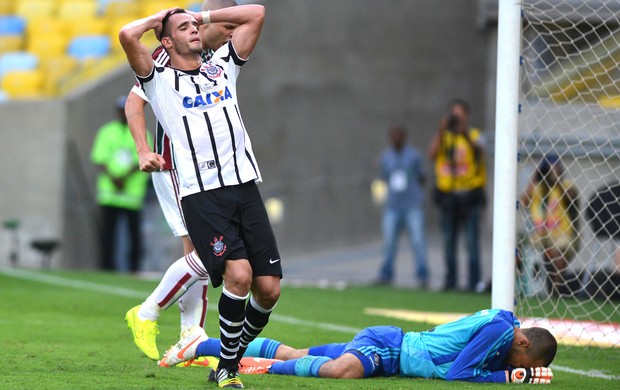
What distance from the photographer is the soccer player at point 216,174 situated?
19.4 feet

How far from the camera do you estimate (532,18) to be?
9.48 meters

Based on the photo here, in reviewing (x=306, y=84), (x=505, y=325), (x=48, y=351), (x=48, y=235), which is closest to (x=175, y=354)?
(x=48, y=351)

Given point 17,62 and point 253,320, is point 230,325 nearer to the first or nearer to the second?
point 253,320

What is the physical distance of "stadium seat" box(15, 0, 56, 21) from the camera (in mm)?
20516

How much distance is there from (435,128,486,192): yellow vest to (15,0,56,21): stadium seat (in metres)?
8.77

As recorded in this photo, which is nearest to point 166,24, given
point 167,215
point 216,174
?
point 216,174

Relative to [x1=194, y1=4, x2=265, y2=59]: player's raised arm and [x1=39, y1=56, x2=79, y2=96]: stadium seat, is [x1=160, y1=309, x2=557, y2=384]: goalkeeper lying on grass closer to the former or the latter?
[x1=194, y1=4, x2=265, y2=59]: player's raised arm

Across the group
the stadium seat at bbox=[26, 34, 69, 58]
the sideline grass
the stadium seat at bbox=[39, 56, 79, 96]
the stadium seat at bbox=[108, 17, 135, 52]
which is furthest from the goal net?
the stadium seat at bbox=[26, 34, 69, 58]

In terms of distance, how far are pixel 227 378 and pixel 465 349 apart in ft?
4.23

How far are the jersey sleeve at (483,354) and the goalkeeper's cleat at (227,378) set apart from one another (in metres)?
1.22

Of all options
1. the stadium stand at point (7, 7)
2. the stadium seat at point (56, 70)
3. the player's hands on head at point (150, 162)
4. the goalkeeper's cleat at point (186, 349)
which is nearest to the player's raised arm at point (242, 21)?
the player's hands on head at point (150, 162)

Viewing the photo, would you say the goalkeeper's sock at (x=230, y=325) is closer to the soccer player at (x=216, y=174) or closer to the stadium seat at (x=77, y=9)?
the soccer player at (x=216, y=174)

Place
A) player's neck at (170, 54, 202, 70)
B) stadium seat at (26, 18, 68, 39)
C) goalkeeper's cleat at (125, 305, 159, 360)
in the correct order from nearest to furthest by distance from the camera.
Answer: player's neck at (170, 54, 202, 70) < goalkeeper's cleat at (125, 305, 159, 360) < stadium seat at (26, 18, 68, 39)

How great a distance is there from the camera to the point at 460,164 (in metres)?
14.5
